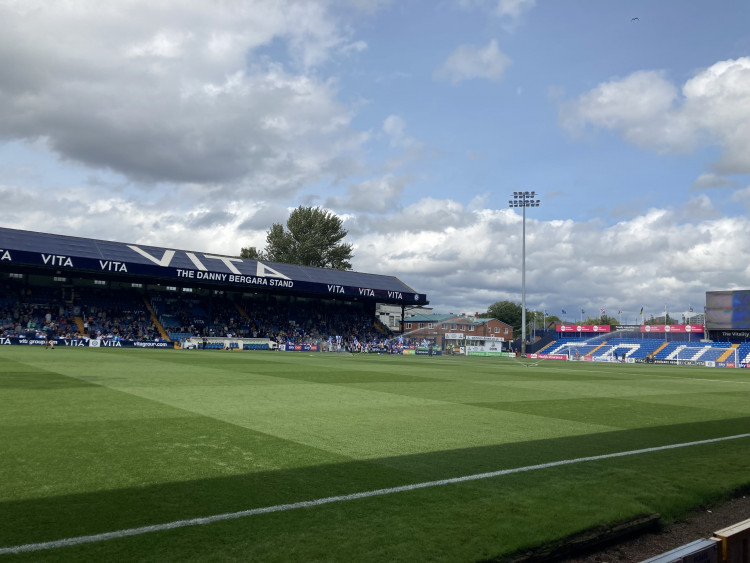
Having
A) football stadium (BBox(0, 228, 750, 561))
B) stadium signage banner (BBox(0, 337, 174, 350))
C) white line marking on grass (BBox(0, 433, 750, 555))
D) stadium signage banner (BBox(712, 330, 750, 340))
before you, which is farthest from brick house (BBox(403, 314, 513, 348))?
white line marking on grass (BBox(0, 433, 750, 555))

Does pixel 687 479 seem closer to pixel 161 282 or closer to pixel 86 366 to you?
pixel 86 366

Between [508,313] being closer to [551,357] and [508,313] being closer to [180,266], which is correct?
[551,357]

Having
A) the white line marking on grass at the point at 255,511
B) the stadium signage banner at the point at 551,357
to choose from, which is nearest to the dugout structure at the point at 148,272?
the stadium signage banner at the point at 551,357

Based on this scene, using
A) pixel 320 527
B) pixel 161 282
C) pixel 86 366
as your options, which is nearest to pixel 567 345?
pixel 161 282

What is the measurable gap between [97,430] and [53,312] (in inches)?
1890

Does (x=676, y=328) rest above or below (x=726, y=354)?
above

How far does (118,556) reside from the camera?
470 cm

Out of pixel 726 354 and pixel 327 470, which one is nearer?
pixel 327 470

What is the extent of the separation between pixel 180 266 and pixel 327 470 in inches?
2002

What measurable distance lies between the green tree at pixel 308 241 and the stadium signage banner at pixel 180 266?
83.4 feet

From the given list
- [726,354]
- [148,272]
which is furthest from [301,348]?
[726,354]

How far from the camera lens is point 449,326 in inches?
4220

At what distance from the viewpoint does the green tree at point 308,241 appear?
322 feet

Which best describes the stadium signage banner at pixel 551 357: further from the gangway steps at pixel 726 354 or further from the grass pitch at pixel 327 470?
the grass pitch at pixel 327 470
